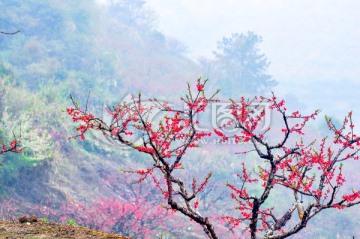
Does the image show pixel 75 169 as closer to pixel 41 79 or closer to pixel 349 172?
pixel 41 79

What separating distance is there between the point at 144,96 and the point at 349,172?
61.7ft

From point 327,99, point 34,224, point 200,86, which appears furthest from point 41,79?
point 327,99

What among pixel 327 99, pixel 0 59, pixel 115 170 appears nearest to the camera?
pixel 115 170

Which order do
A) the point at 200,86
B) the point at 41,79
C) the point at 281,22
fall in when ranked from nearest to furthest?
the point at 200,86 < the point at 41,79 < the point at 281,22

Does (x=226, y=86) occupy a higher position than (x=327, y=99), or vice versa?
(x=327, y=99)

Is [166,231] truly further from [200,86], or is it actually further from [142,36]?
[142,36]

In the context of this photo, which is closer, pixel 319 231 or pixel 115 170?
pixel 115 170

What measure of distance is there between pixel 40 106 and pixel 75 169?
3035 millimetres

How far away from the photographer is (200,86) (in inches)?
143

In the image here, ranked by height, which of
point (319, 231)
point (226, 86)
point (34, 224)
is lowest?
point (319, 231)

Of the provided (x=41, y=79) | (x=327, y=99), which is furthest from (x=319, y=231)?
(x=327, y=99)

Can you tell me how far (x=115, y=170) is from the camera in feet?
59.9

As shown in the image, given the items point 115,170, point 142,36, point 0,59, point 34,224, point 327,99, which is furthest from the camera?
point 327,99

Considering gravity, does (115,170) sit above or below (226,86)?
below
